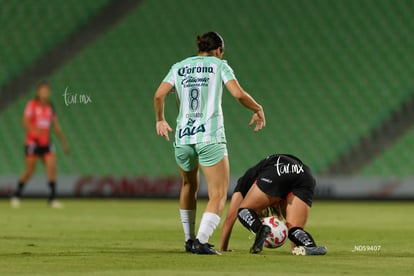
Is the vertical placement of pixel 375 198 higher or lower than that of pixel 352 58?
lower

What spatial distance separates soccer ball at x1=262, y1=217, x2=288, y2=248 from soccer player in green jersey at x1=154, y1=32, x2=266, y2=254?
487 millimetres

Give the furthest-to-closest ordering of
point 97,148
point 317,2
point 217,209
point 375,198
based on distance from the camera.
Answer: point 317,2, point 97,148, point 375,198, point 217,209

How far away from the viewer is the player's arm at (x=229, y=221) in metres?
8.86

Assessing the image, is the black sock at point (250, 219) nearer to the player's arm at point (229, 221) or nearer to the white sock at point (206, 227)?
the player's arm at point (229, 221)

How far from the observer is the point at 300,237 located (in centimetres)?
855

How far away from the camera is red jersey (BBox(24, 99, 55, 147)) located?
17.8 m

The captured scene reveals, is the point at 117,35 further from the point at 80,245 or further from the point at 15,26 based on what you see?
the point at 80,245

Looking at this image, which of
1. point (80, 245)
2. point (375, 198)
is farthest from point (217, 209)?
point (375, 198)

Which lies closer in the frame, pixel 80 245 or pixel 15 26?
pixel 80 245

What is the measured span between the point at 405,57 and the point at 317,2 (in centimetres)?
222

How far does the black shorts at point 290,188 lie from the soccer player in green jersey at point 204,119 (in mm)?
460

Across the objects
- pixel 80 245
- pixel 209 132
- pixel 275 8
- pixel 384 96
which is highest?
pixel 275 8

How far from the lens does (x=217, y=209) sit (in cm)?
851

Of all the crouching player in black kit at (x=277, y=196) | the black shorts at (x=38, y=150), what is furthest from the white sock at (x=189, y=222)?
the black shorts at (x=38, y=150)
